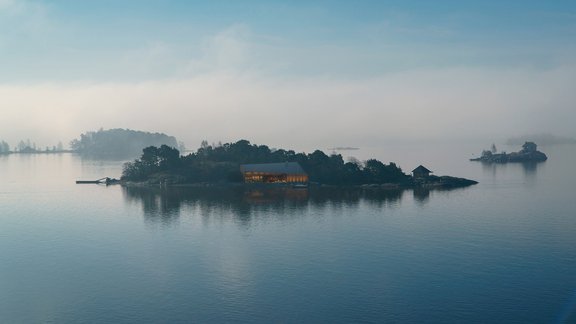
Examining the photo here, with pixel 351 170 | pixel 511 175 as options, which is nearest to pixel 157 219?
pixel 351 170

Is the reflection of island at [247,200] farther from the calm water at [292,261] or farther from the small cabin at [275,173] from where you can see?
the small cabin at [275,173]

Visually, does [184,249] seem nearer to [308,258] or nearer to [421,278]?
[308,258]

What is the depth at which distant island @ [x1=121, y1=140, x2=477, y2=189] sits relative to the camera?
114500 millimetres

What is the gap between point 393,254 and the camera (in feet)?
168

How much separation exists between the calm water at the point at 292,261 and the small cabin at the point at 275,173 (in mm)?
25616

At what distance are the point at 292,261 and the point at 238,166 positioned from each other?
76132mm

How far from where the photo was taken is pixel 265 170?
118 m

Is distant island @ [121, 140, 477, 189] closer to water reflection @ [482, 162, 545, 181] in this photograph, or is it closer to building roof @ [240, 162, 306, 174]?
building roof @ [240, 162, 306, 174]

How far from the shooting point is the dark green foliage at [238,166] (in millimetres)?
114913

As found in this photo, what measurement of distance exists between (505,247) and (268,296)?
29.5m

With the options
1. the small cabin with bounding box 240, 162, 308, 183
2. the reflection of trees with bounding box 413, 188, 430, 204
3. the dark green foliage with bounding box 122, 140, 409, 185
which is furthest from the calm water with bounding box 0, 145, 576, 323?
the dark green foliage with bounding box 122, 140, 409, 185

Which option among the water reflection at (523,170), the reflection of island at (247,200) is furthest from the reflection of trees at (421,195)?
the water reflection at (523,170)

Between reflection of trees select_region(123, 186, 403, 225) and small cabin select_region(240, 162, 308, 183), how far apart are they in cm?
601

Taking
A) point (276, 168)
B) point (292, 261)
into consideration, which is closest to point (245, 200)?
point (276, 168)
